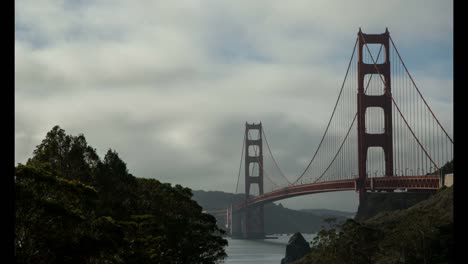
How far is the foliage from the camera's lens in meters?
26.3

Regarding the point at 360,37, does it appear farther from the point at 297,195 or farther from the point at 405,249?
the point at 405,249

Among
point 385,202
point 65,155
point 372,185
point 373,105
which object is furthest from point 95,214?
point 373,105

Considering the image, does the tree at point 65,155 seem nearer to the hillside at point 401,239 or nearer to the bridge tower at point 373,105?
the hillside at point 401,239

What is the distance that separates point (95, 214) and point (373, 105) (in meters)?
108

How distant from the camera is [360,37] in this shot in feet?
505

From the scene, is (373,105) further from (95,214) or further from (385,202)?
(95,214)

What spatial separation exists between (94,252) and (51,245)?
91.4 inches

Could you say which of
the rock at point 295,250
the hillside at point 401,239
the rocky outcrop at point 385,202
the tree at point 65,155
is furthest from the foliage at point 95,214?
the rock at point 295,250

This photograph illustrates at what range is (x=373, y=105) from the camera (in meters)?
140

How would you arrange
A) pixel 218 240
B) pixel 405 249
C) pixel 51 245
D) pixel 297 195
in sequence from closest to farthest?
1. pixel 51 245
2. pixel 218 240
3. pixel 405 249
4. pixel 297 195

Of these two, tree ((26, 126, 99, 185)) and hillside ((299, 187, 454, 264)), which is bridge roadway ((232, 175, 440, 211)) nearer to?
hillside ((299, 187, 454, 264))

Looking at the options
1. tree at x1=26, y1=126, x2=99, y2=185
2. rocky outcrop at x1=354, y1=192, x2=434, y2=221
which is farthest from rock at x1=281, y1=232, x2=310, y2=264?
tree at x1=26, y1=126, x2=99, y2=185

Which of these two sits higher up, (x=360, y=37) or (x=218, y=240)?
(x=360, y=37)
